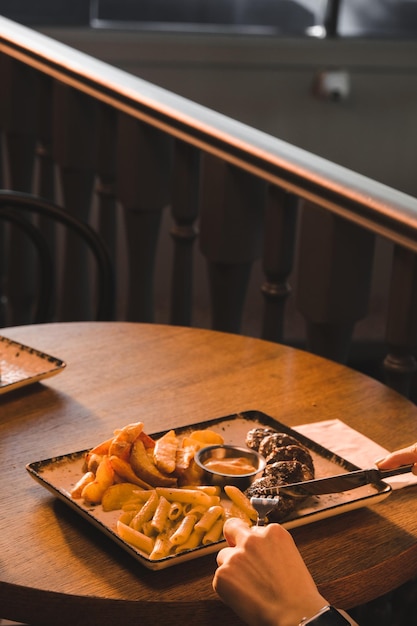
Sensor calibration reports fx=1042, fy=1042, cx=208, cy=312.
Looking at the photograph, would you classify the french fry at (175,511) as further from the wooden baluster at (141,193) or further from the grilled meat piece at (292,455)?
the wooden baluster at (141,193)

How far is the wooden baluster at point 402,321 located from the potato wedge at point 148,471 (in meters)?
0.61

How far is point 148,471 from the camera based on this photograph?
1.15 metres

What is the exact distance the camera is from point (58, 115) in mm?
2410

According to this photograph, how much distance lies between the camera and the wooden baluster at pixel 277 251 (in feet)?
6.13

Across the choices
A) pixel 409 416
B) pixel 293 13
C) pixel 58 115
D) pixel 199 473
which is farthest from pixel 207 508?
pixel 293 13

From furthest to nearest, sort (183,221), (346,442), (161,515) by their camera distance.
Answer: (183,221)
(346,442)
(161,515)

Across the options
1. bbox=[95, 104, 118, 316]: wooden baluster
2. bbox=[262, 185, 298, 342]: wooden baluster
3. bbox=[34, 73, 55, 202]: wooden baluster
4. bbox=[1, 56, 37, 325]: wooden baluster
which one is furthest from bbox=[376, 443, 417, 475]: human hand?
bbox=[1, 56, 37, 325]: wooden baluster

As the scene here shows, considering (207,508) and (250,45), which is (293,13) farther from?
(207,508)

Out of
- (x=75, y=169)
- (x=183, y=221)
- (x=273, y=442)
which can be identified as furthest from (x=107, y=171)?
(x=273, y=442)

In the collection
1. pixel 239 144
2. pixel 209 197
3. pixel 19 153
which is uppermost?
pixel 239 144

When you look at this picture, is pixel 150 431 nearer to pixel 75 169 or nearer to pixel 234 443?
pixel 234 443

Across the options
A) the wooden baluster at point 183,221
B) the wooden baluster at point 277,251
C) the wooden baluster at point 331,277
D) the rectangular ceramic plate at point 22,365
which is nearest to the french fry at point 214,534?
the rectangular ceramic plate at point 22,365

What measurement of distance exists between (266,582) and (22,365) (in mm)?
624

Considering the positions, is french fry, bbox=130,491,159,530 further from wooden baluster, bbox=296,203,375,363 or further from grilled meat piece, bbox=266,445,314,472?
wooden baluster, bbox=296,203,375,363
